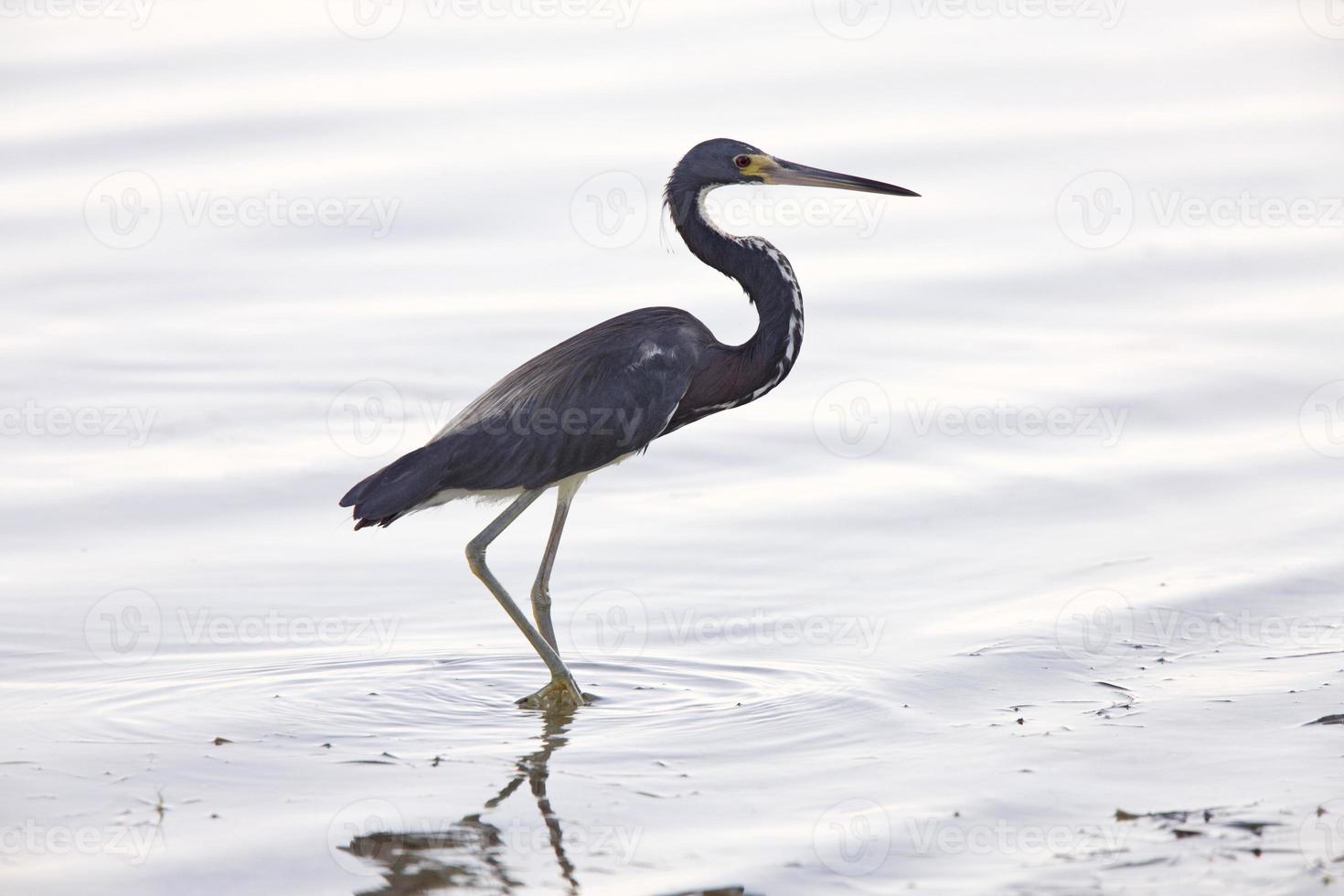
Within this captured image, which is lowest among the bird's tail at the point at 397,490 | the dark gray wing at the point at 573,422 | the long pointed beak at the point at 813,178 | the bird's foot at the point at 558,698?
the bird's foot at the point at 558,698

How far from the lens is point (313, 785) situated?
6.78 meters

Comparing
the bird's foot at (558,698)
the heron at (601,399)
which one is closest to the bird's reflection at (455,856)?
the bird's foot at (558,698)

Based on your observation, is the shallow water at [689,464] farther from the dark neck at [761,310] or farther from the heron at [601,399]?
the dark neck at [761,310]

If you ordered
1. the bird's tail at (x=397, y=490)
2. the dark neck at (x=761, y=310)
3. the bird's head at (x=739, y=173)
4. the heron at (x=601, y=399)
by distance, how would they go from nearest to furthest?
1. the bird's tail at (x=397, y=490)
2. the heron at (x=601, y=399)
3. the dark neck at (x=761, y=310)
4. the bird's head at (x=739, y=173)

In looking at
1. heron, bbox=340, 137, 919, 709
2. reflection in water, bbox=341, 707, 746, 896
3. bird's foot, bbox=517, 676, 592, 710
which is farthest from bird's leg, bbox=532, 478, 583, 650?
reflection in water, bbox=341, 707, 746, 896

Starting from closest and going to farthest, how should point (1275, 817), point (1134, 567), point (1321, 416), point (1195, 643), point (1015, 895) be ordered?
point (1015, 895) → point (1275, 817) → point (1195, 643) → point (1134, 567) → point (1321, 416)

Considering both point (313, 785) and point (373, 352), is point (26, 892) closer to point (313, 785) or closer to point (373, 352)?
point (313, 785)

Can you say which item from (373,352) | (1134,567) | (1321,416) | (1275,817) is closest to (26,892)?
(1275,817)

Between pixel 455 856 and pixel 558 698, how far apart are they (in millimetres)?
1958

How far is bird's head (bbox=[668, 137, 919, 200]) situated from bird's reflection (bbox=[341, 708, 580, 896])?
135 inches

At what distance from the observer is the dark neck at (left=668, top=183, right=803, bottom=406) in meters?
8.56

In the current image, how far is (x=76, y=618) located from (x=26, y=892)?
3345mm

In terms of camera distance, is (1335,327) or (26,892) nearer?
(26,892)

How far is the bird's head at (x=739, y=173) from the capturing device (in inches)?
346
